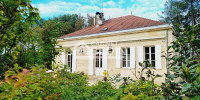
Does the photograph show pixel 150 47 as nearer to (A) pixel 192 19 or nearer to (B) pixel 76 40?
(B) pixel 76 40

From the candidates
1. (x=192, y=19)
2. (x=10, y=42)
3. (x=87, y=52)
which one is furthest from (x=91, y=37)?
(x=192, y=19)

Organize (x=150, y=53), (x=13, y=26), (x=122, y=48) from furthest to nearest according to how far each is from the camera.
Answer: (x=122, y=48) < (x=150, y=53) < (x=13, y=26)

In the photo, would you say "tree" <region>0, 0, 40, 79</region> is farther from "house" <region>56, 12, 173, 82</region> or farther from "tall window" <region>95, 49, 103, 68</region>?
"tall window" <region>95, 49, 103, 68</region>

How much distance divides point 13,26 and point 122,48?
9.34 metres

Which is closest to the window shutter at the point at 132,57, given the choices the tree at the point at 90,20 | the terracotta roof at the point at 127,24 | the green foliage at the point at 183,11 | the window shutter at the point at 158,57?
the window shutter at the point at 158,57

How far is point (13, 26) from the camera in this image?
1.64 m

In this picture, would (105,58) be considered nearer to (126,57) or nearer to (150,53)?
(126,57)

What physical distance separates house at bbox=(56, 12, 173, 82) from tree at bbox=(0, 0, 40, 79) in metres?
6.60

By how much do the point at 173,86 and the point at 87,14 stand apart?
25.4m

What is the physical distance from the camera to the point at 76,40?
42.2ft

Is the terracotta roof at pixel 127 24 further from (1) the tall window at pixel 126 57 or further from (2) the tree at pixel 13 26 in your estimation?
(2) the tree at pixel 13 26

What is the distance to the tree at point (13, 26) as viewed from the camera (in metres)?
1.59

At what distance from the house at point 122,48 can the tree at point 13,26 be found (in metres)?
6.60

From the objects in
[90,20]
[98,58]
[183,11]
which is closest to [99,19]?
[98,58]
